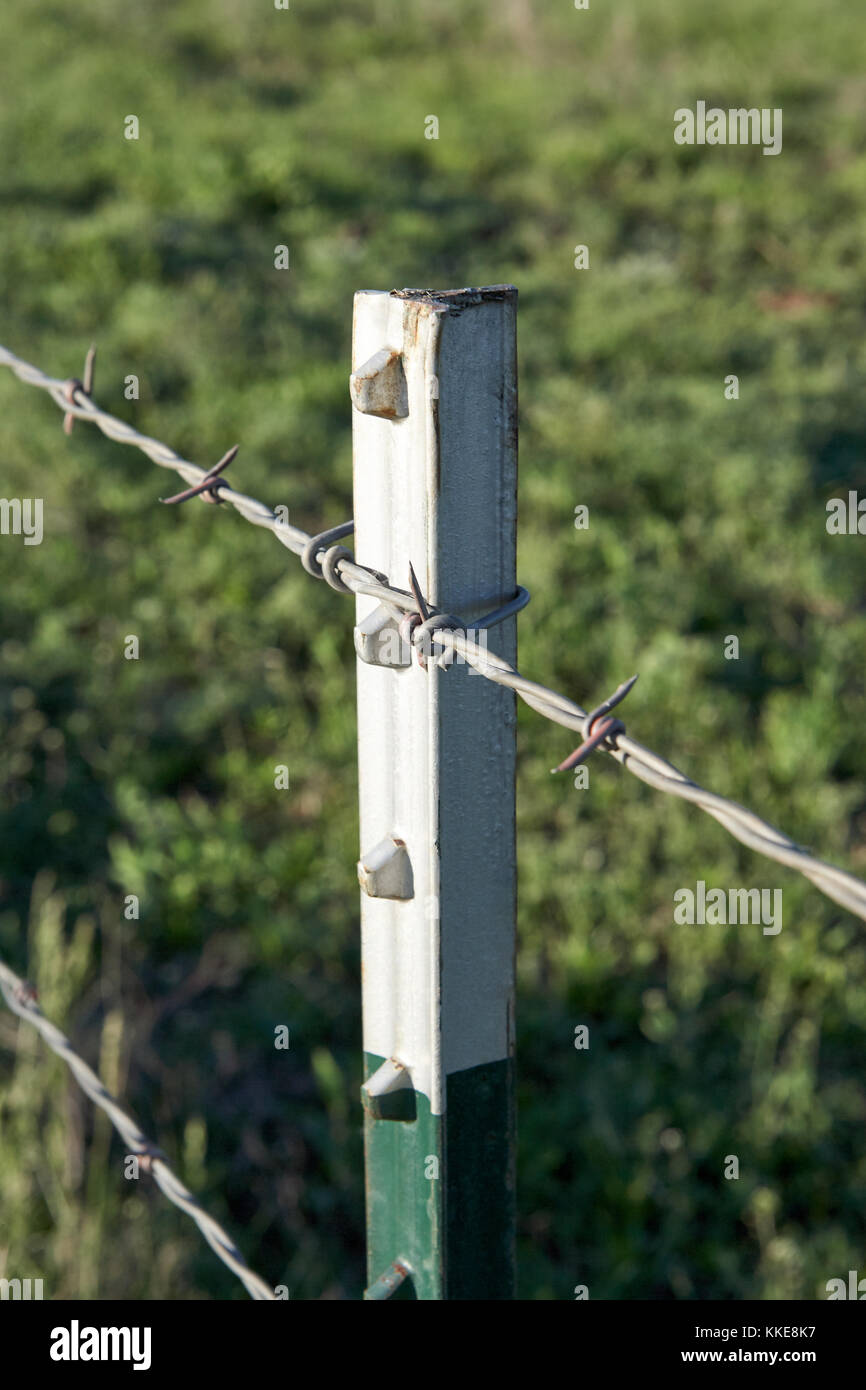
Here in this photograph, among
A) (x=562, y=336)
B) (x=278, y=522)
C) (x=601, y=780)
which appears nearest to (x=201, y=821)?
(x=601, y=780)

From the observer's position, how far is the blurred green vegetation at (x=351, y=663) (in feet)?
8.70

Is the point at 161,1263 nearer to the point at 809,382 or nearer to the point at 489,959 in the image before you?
the point at 489,959

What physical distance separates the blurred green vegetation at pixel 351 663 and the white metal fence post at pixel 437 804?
113cm

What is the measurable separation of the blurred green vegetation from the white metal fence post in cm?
113

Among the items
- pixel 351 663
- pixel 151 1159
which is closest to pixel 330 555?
pixel 151 1159

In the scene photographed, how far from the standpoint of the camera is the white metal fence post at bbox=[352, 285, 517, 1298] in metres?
1.12

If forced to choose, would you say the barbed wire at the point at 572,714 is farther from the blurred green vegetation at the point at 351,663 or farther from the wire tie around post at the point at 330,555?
the blurred green vegetation at the point at 351,663

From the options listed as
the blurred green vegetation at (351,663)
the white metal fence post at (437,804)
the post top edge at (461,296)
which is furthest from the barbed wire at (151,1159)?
the post top edge at (461,296)

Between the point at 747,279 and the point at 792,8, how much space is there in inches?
166

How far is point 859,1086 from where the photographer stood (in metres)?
2.85

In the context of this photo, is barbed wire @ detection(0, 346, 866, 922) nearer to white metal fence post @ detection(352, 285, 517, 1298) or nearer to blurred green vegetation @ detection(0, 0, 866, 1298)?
white metal fence post @ detection(352, 285, 517, 1298)

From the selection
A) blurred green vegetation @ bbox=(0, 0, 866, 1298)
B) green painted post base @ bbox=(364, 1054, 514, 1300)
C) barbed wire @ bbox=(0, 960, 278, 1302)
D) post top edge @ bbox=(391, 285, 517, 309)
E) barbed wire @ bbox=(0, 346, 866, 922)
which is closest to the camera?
barbed wire @ bbox=(0, 346, 866, 922)

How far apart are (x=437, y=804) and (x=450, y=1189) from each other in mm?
371

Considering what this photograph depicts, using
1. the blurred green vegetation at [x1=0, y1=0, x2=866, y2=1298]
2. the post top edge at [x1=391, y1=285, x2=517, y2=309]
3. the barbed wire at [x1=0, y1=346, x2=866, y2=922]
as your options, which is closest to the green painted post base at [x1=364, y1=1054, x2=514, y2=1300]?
the barbed wire at [x1=0, y1=346, x2=866, y2=922]
